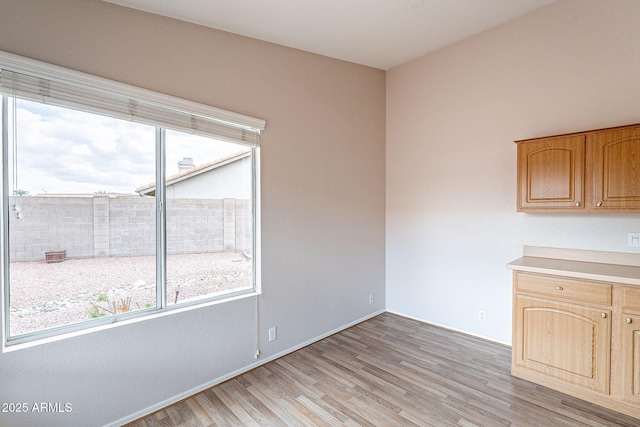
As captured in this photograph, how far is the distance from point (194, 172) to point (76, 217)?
0.83m

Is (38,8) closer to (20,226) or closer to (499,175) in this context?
(20,226)

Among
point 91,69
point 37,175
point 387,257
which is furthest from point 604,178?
point 37,175

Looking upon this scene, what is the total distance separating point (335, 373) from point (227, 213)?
1.70 meters

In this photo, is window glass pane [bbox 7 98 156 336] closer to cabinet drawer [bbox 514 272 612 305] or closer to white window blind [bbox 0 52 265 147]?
white window blind [bbox 0 52 265 147]

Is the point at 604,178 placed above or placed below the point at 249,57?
below

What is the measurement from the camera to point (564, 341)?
2.21 m

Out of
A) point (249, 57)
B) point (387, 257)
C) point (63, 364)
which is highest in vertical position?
point (249, 57)

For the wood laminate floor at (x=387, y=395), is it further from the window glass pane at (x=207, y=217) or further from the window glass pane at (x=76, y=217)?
the window glass pane at (x=76, y=217)

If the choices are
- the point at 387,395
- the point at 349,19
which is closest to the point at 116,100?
the point at 349,19

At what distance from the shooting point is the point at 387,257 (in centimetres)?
398

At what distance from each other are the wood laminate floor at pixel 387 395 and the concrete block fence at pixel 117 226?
1.17m

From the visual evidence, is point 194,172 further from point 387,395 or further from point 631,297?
point 631,297

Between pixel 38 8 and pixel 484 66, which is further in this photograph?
pixel 484 66

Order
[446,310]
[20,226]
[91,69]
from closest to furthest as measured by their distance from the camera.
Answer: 1. [20,226]
2. [91,69]
3. [446,310]
